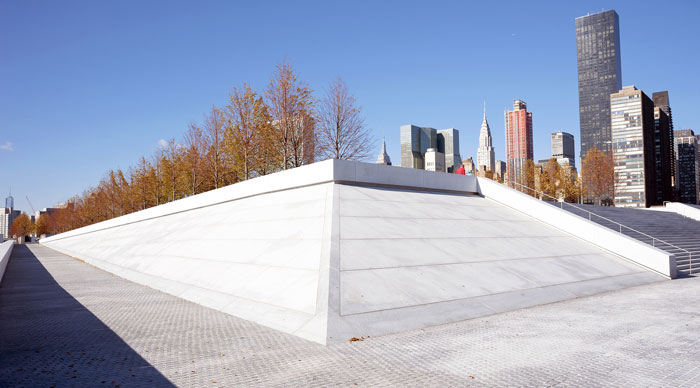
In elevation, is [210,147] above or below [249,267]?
above

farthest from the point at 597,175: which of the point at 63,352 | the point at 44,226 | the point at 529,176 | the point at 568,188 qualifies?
the point at 44,226

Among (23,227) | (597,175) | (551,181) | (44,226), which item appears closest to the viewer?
(551,181)

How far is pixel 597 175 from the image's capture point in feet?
204

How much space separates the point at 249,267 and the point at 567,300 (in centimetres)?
845

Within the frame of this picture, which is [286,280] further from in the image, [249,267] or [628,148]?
[628,148]

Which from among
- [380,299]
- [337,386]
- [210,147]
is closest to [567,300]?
[380,299]

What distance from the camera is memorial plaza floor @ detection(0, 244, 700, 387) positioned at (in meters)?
5.95

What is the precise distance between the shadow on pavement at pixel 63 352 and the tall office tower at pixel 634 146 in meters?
169

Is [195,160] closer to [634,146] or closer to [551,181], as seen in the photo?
[551,181]

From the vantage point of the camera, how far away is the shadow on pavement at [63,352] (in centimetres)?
591

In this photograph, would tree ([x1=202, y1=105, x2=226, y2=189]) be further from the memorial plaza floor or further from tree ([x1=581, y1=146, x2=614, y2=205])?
tree ([x1=581, y1=146, x2=614, y2=205])

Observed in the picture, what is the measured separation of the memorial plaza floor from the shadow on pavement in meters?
0.02

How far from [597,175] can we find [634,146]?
11058 centimetres

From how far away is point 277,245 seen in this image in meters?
12.9
